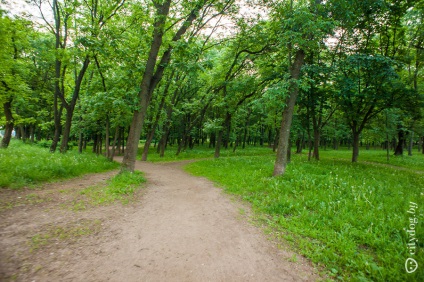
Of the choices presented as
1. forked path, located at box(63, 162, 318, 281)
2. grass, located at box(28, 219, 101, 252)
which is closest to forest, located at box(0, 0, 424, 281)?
forked path, located at box(63, 162, 318, 281)

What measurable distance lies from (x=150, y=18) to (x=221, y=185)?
33.2 feet

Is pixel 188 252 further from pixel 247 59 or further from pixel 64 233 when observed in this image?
pixel 247 59

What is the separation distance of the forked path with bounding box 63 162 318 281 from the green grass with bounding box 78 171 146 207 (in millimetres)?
1301

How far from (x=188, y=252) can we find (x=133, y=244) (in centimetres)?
120

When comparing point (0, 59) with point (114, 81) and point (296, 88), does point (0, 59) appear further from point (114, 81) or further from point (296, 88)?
point (296, 88)

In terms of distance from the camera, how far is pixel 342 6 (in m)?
8.76

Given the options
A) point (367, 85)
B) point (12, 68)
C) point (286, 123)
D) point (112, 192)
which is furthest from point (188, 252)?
point (12, 68)

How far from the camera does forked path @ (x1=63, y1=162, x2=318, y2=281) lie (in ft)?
10.3

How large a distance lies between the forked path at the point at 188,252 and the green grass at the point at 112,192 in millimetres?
1301

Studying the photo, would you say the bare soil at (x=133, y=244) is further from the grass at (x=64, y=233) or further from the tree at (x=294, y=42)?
the tree at (x=294, y=42)

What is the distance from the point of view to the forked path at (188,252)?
3152mm

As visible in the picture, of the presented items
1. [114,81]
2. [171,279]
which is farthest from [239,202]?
[114,81]

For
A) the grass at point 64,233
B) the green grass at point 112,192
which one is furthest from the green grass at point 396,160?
the grass at point 64,233

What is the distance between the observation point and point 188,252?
378 cm
